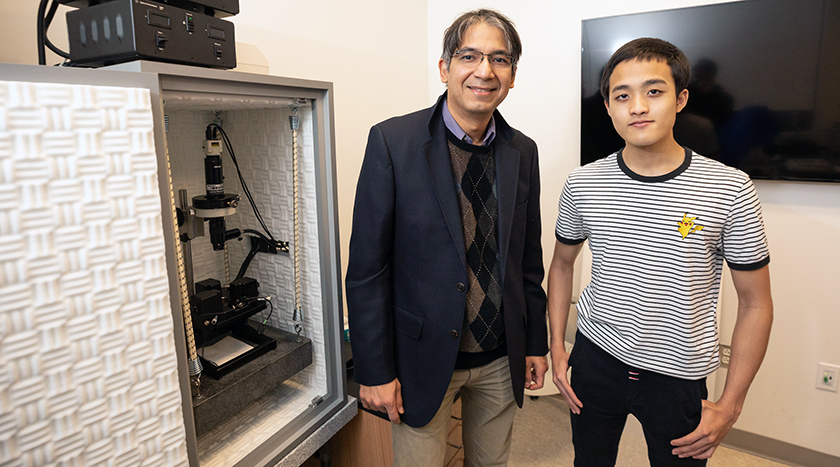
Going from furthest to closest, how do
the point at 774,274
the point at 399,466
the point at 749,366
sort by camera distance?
the point at 774,274, the point at 399,466, the point at 749,366

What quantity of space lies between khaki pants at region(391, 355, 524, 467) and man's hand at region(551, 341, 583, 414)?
14 centimetres

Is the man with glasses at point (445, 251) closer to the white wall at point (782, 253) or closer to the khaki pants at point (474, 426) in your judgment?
the khaki pants at point (474, 426)

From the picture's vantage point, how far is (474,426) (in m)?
1.35

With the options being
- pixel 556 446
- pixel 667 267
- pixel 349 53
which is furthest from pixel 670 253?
pixel 349 53

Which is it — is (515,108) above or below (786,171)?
above

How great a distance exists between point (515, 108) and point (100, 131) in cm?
202

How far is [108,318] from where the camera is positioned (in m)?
0.83

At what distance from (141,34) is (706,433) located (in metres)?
1.45

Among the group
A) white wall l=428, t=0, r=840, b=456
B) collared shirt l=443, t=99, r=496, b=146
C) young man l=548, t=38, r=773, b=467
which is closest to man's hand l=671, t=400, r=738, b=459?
young man l=548, t=38, r=773, b=467

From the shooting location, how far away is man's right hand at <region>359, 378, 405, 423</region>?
118 centimetres

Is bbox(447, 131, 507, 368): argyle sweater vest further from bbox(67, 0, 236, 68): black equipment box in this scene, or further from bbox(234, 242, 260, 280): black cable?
bbox(234, 242, 260, 280): black cable

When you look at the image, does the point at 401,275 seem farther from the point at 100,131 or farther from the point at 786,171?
the point at 786,171

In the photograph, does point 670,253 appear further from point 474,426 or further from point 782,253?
point 782,253

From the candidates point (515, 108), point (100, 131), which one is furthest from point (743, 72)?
point (100, 131)
